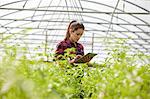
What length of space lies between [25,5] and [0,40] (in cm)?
1199

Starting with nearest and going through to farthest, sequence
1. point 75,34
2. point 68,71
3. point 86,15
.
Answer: point 68,71 → point 75,34 → point 86,15

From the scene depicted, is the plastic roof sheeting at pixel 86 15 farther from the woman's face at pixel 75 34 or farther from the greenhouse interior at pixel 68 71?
Answer: the greenhouse interior at pixel 68 71

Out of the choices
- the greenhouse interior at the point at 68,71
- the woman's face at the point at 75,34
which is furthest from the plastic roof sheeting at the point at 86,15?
the greenhouse interior at the point at 68,71

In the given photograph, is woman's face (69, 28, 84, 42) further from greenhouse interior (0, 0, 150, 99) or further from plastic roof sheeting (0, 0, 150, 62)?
plastic roof sheeting (0, 0, 150, 62)

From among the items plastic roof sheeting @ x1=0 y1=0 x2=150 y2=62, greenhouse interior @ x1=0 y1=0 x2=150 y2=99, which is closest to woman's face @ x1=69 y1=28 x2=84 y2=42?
greenhouse interior @ x1=0 y1=0 x2=150 y2=99

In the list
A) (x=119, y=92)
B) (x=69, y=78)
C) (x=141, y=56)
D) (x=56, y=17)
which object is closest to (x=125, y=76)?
(x=119, y=92)

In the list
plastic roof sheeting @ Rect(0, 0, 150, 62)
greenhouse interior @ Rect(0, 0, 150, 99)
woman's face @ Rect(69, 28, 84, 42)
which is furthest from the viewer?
plastic roof sheeting @ Rect(0, 0, 150, 62)

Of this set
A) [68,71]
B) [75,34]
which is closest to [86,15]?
[75,34]

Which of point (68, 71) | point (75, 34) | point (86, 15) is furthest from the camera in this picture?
point (86, 15)

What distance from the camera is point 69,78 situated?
2.33 metres

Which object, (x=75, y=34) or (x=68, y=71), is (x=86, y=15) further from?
(x=68, y=71)

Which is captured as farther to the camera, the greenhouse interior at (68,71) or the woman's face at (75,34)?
the woman's face at (75,34)

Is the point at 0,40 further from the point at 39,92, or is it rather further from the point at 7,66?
the point at 39,92

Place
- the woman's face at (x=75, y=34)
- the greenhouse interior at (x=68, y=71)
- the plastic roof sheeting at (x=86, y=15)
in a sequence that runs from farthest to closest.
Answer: the plastic roof sheeting at (x=86, y=15) → the woman's face at (x=75, y=34) → the greenhouse interior at (x=68, y=71)
